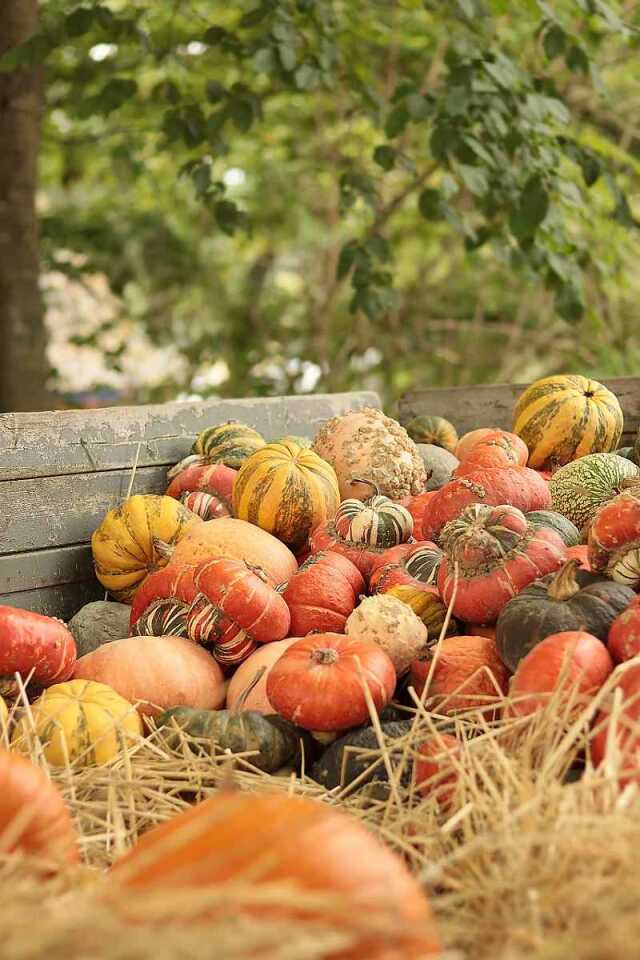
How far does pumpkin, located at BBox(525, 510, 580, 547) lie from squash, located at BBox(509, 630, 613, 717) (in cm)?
64

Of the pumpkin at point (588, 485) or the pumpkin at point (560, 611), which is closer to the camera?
the pumpkin at point (560, 611)

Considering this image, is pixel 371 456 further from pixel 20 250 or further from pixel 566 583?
pixel 20 250

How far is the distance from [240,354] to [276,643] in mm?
6945

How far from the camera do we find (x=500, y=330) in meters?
8.31

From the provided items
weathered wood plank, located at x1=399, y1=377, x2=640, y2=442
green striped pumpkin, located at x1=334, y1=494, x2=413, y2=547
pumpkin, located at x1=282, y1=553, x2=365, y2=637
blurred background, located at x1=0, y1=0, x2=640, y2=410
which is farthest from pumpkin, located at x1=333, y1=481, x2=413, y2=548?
blurred background, located at x1=0, y1=0, x2=640, y2=410

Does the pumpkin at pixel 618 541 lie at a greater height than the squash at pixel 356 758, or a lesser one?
greater

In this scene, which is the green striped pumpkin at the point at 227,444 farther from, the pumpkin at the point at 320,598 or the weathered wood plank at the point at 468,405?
the weathered wood plank at the point at 468,405

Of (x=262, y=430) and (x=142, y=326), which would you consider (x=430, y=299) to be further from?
(x=262, y=430)

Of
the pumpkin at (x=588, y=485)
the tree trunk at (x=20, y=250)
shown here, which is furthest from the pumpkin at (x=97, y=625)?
the tree trunk at (x=20, y=250)

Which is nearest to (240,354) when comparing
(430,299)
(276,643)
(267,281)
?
(267,281)

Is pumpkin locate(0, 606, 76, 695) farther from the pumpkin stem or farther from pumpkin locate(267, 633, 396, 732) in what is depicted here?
the pumpkin stem

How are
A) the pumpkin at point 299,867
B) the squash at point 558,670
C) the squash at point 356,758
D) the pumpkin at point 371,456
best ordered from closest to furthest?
1. the pumpkin at point 299,867
2. the squash at point 558,670
3. the squash at point 356,758
4. the pumpkin at point 371,456

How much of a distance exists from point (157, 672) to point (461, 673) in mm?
676

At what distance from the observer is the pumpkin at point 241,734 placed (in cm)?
191
